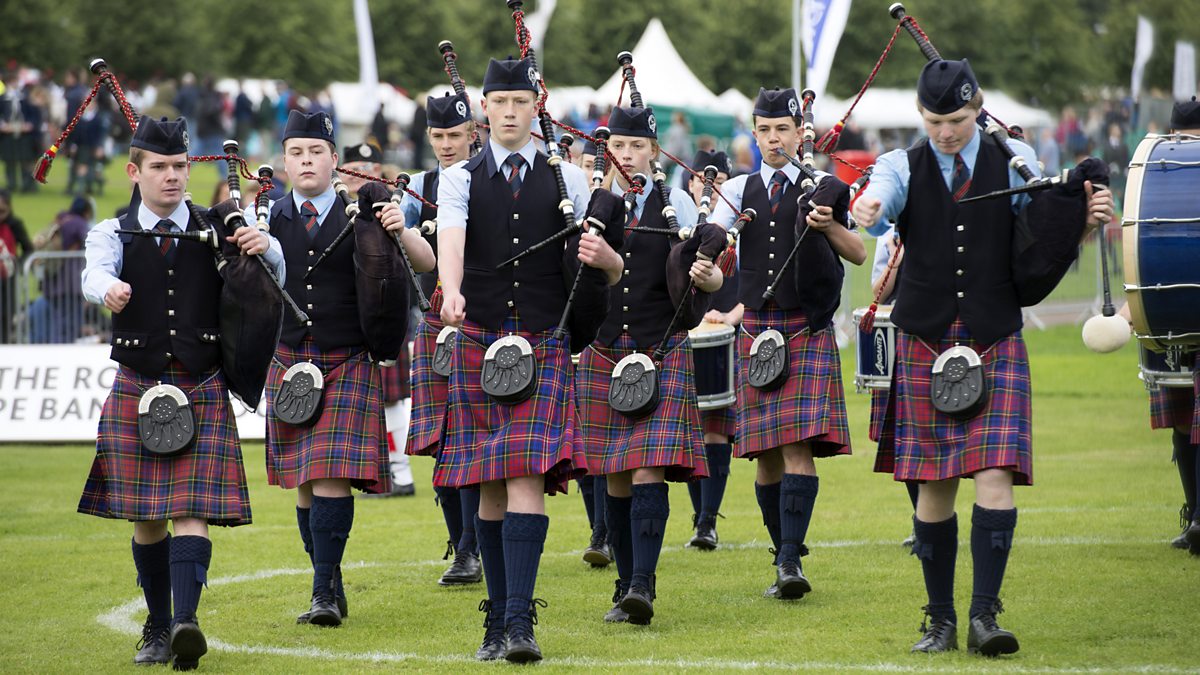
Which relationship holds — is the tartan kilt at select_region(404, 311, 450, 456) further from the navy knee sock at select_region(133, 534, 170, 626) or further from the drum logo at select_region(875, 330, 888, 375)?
the drum logo at select_region(875, 330, 888, 375)

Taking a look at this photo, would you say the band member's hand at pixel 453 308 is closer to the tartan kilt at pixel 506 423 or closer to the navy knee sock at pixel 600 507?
the tartan kilt at pixel 506 423

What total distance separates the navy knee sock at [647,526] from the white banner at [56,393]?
5.84m

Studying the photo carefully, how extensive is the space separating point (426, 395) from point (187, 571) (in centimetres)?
198

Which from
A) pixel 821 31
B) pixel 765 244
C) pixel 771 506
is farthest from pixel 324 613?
pixel 821 31

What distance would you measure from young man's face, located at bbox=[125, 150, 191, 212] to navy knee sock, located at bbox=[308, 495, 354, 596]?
1324 millimetres

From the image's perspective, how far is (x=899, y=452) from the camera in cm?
564

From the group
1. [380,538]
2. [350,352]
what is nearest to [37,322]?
[380,538]

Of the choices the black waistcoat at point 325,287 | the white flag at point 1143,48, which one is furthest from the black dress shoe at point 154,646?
the white flag at point 1143,48

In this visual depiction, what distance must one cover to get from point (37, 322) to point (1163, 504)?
28.3ft

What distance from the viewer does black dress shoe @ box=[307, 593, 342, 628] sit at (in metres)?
6.25

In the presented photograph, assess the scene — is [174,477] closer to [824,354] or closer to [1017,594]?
[824,354]

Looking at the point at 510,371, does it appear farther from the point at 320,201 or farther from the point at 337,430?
the point at 320,201

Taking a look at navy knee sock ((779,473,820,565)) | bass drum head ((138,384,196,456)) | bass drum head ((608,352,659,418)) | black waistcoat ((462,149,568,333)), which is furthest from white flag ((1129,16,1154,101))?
bass drum head ((138,384,196,456))

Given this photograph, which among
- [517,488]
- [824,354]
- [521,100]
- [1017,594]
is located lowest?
[1017,594]
